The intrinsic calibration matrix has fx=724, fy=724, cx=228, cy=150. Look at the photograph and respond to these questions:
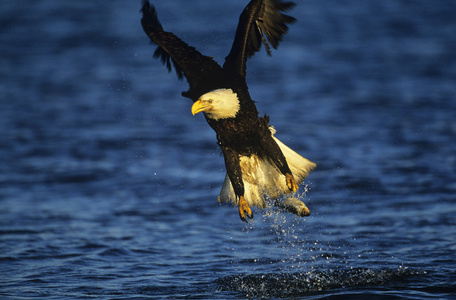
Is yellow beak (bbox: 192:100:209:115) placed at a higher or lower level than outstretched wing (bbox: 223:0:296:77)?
lower

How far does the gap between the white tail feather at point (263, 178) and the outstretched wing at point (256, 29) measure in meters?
0.76

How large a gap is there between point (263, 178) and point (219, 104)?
0.99 metres

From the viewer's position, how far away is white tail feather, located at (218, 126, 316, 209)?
5824 millimetres

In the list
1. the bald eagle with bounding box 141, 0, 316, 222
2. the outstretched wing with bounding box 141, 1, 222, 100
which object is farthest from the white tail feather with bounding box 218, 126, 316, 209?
the outstretched wing with bounding box 141, 1, 222, 100

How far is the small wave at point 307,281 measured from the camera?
559 centimetres

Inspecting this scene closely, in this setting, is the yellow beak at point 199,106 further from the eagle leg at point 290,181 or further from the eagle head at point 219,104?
the eagle leg at point 290,181

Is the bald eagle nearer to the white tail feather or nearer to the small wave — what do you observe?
the white tail feather

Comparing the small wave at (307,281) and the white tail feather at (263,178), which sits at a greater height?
the white tail feather at (263,178)

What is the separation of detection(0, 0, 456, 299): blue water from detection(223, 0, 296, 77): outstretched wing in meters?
1.38

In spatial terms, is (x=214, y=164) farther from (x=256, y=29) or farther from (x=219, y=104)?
(x=219, y=104)

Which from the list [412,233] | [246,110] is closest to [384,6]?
[412,233]

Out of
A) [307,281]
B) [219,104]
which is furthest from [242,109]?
[307,281]

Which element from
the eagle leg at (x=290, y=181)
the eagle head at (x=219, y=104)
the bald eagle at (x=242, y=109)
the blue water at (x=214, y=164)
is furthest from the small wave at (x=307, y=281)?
the eagle head at (x=219, y=104)

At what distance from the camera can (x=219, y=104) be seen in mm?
5125
